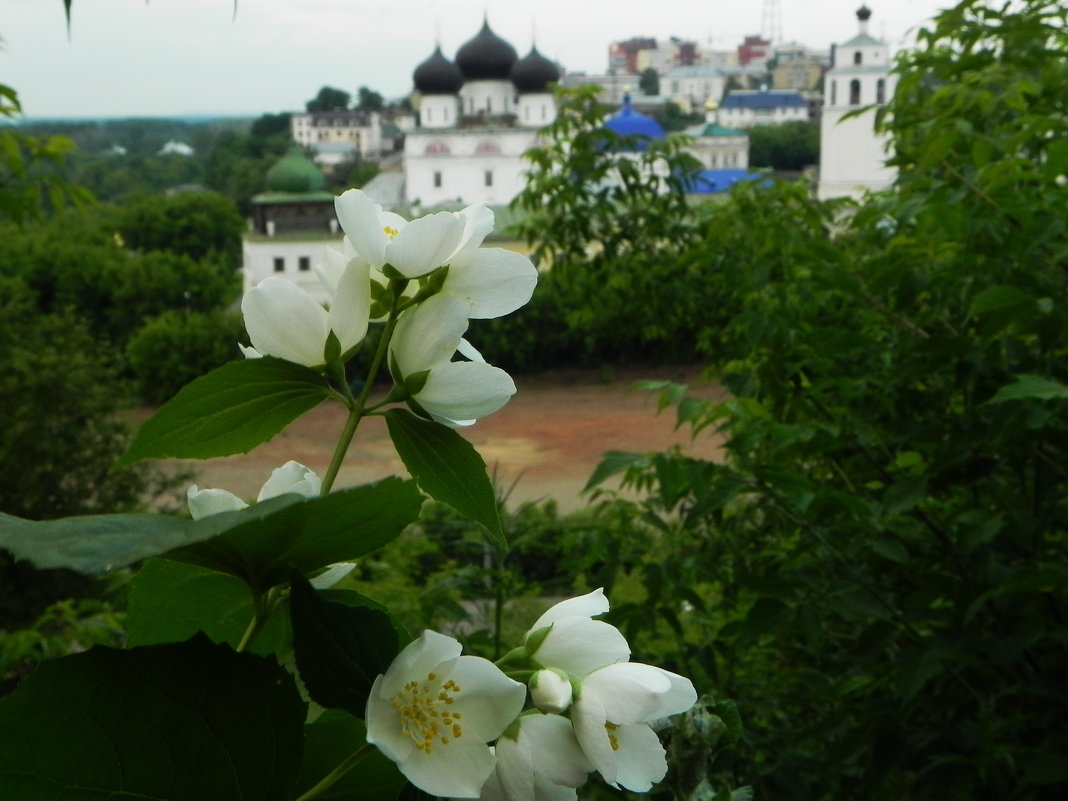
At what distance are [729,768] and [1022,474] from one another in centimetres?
54

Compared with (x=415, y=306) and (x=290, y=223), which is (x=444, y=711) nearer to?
(x=415, y=306)

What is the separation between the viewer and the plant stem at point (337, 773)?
0.23 metres

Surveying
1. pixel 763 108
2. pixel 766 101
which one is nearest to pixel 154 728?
pixel 763 108

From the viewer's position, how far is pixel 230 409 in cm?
28

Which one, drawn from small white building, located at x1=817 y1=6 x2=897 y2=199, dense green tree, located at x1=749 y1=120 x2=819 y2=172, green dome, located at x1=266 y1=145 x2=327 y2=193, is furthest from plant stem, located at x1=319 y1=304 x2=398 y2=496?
dense green tree, located at x1=749 y1=120 x2=819 y2=172

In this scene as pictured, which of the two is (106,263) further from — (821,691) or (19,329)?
(821,691)

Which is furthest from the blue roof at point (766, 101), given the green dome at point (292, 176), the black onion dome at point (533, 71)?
the green dome at point (292, 176)

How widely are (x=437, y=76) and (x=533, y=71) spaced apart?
2354 mm

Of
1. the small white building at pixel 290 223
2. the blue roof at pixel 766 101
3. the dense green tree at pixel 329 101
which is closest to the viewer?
the small white building at pixel 290 223

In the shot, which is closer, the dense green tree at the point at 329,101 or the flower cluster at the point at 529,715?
the flower cluster at the point at 529,715

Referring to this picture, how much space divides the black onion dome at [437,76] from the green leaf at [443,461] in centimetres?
2535

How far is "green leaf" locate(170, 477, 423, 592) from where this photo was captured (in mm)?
218

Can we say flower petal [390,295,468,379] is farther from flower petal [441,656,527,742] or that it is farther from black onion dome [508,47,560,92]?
black onion dome [508,47,560,92]

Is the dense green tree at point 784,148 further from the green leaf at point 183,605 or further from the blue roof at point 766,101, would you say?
the green leaf at point 183,605
